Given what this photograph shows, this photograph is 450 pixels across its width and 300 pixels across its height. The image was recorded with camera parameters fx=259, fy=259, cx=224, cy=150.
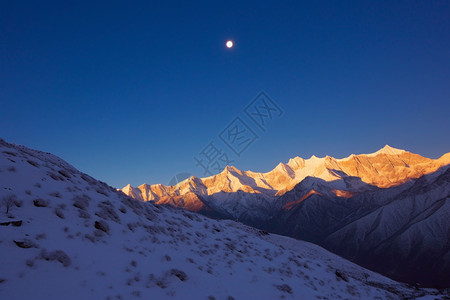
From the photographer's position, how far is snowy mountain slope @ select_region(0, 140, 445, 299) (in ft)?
23.9

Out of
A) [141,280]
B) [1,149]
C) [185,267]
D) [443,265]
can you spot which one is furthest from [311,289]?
[443,265]

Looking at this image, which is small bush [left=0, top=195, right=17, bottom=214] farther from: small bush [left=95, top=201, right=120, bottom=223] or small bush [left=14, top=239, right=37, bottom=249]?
small bush [left=95, top=201, right=120, bottom=223]

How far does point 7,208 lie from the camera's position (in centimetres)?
909

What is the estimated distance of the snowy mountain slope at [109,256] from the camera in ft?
23.9

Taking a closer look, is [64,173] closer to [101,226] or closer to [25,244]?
[101,226]

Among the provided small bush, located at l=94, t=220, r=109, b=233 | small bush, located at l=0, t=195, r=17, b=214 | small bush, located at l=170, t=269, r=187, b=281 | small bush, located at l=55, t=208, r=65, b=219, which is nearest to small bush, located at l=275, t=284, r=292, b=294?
small bush, located at l=170, t=269, r=187, b=281

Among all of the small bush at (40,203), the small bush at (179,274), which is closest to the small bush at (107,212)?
the small bush at (40,203)

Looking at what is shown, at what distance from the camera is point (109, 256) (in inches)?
371

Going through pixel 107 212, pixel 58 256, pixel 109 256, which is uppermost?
pixel 107 212

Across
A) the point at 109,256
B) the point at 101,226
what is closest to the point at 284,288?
the point at 109,256

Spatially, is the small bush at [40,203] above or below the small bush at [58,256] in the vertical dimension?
above

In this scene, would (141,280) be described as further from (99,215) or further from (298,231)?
(298,231)

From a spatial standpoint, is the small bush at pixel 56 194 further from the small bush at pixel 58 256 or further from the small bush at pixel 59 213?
the small bush at pixel 58 256

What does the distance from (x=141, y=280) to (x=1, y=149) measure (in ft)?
39.2
